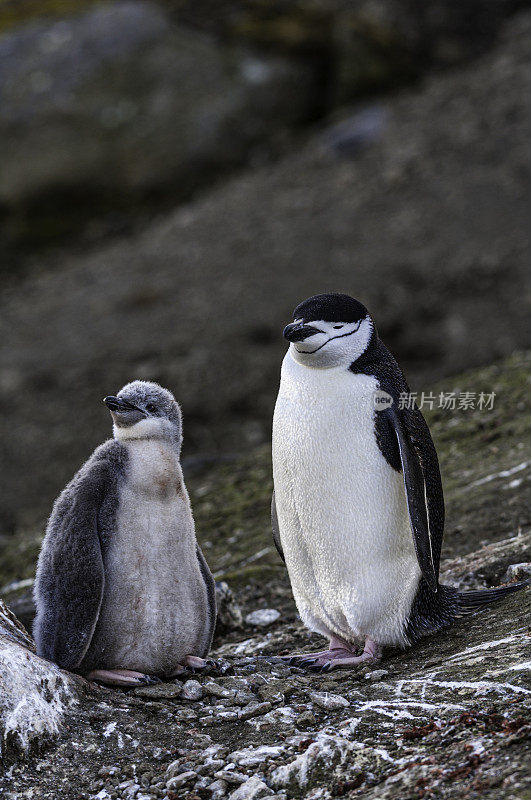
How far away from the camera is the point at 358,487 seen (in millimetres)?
4164

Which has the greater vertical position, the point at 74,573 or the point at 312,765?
the point at 74,573

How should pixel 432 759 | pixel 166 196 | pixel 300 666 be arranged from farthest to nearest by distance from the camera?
pixel 166 196, pixel 300 666, pixel 432 759

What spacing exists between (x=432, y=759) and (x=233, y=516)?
4.25 metres

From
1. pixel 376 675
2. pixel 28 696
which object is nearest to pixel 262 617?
pixel 376 675

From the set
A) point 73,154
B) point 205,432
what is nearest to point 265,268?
point 205,432

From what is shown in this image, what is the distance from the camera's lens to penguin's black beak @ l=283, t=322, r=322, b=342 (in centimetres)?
413

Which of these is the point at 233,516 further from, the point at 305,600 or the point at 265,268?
the point at 265,268

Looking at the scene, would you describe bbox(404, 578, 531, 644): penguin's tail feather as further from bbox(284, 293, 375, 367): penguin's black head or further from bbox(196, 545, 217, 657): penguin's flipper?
bbox(284, 293, 375, 367): penguin's black head

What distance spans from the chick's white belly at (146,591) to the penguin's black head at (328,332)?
831 mm

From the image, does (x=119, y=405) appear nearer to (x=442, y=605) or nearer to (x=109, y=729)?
(x=109, y=729)

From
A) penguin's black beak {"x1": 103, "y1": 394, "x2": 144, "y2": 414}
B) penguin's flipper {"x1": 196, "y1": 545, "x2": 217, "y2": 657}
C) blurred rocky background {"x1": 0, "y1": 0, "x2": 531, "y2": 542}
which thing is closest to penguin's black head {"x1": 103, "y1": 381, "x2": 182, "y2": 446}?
penguin's black beak {"x1": 103, "y1": 394, "x2": 144, "y2": 414}

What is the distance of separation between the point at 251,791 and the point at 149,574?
1029 mm

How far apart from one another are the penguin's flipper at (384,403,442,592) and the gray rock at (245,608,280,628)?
4.28 ft

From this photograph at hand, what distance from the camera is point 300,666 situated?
163 inches
